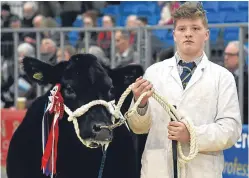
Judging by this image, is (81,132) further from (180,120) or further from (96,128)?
(180,120)

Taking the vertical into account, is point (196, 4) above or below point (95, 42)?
above

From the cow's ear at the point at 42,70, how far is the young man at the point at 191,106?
3.19 ft

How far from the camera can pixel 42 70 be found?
5414 mm

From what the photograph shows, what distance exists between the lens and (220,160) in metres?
4.52

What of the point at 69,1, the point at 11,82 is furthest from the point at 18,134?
the point at 69,1

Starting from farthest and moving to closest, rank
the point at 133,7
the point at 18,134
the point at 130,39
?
the point at 133,7 < the point at 130,39 < the point at 18,134

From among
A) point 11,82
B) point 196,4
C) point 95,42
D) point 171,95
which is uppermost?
point 196,4

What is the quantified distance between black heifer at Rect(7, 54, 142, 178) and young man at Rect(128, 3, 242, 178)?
38cm

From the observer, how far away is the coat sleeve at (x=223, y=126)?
4367 millimetres

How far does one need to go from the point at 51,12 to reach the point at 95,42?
5.17 meters

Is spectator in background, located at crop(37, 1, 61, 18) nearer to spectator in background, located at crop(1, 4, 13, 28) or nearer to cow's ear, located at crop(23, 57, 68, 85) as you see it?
spectator in background, located at crop(1, 4, 13, 28)

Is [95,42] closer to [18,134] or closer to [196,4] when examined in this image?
[18,134]

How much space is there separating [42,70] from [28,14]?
8.69 meters

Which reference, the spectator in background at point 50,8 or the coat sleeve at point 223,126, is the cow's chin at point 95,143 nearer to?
the coat sleeve at point 223,126
